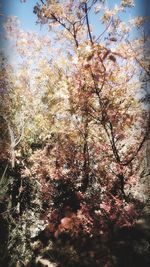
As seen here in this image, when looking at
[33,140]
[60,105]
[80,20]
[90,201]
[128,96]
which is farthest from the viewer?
[33,140]

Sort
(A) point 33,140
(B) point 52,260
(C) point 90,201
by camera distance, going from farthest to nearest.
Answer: (A) point 33,140, (C) point 90,201, (B) point 52,260

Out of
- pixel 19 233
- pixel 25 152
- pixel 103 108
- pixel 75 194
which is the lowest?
pixel 19 233

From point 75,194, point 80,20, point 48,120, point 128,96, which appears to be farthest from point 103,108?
point 75,194

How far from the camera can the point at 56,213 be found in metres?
11.6

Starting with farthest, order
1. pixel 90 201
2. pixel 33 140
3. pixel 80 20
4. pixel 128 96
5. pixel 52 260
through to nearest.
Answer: pixel 33 140 → pixel 90 201 → pixel 52 260 → pixel 128 96 → pixel 80 20

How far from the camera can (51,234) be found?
11.2 meters

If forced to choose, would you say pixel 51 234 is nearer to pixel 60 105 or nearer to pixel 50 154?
pixel 50 154

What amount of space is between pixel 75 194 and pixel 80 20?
811cm

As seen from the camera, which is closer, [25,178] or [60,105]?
[60,105]

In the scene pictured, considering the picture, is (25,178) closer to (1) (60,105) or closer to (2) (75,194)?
(2) (75,194)

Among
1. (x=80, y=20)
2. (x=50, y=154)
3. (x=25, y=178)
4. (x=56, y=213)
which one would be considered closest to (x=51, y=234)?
(x=56, y=213)

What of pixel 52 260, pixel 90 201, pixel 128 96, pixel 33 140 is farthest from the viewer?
pixel 33 140

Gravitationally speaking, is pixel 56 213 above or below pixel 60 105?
below

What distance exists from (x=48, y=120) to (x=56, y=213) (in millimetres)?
4557
